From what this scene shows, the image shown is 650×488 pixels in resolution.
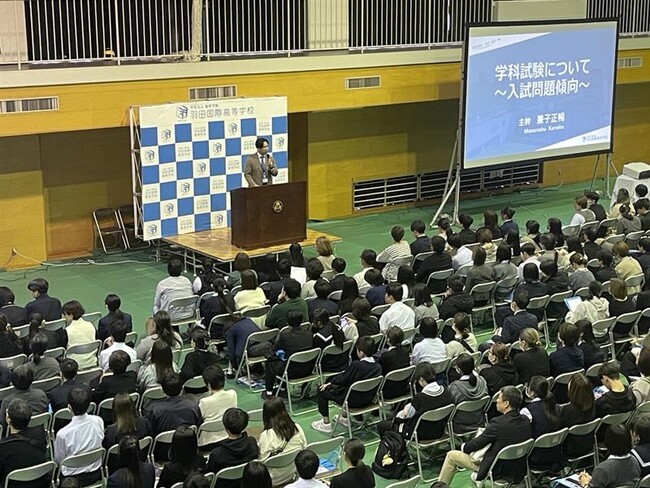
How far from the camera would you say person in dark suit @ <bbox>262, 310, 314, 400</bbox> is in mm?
9594

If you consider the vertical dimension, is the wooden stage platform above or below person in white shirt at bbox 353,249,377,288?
below

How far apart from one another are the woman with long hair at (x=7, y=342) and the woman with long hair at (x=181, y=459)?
298 cm

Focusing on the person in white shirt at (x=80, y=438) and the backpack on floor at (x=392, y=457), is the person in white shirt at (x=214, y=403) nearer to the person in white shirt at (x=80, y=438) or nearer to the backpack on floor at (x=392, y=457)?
the person in white shirt at (x=80, y=438)

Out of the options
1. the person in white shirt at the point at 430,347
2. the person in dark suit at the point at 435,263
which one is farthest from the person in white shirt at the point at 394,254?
the person in white shirt at the point at 430,347

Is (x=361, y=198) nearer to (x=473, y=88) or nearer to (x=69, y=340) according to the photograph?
(x=473, y=88)

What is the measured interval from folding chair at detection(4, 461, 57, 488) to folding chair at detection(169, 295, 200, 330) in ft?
14.2

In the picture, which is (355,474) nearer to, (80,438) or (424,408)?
(424,408)

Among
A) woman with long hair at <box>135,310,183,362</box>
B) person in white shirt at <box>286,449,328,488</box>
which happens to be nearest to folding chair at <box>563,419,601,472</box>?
person in white shirt at <box>286,449,328,488</box>

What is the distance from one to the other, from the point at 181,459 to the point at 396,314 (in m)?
3.73

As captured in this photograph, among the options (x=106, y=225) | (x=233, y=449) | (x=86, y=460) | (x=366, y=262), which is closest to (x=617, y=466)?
(x=233, y=449)

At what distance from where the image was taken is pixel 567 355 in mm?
Answer: 9086

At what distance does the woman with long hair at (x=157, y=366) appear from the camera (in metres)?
8.59

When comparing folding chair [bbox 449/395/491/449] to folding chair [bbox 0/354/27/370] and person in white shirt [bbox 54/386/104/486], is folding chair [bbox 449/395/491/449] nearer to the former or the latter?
person in white shirt [bbox 54/386/104/486]

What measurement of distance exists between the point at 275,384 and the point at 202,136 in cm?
645
